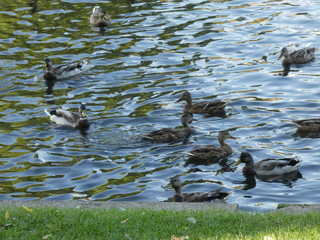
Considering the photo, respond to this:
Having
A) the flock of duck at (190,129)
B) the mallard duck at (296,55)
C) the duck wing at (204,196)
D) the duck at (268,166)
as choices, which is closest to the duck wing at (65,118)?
the flock of duck at (190,129)

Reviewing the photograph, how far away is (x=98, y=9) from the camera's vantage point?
2673cm

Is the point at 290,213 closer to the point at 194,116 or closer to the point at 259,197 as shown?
the point at 259,197

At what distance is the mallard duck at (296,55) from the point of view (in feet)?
72.9

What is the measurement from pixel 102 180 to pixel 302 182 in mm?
3921

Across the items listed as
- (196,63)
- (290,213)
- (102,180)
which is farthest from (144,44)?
(290,213)

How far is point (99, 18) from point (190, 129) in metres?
9.11

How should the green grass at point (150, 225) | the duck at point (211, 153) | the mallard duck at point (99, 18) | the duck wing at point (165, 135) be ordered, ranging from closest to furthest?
the green grass at point (150, 225) → the duck at point (211, 153) → the duck wing at point (165, 135) → the mallard duck at point (99, 18)

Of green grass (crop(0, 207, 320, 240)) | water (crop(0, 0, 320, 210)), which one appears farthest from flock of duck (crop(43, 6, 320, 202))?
green grass (crop(0, 207, 320, 240))

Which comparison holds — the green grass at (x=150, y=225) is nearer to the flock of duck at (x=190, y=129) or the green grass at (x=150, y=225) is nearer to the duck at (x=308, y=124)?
the flock of duck at (x=190, y=129)

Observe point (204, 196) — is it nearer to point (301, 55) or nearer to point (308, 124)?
point (308, 124)

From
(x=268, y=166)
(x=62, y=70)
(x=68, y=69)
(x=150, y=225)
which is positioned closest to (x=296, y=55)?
(x=68, y=69)

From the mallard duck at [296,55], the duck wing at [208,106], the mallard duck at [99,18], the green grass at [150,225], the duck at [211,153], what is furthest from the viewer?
the mallard duck at [99,18]

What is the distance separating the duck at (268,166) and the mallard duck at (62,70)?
7374 millimetres

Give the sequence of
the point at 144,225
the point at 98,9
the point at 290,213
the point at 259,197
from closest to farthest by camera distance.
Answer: the point at 144,225 → the point at 290,213 → the point at 259,197 → the point at 98,9
